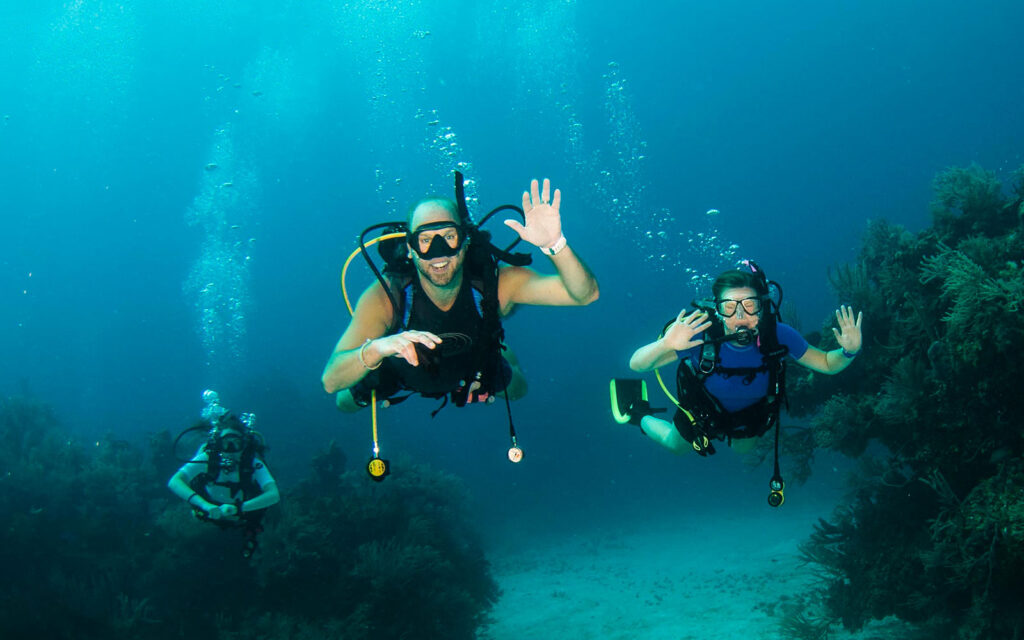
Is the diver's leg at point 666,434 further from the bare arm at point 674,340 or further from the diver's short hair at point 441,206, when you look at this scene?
the diver's short hair at point 441,206

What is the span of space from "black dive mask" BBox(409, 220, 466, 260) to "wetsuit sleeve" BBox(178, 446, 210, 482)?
6.14m

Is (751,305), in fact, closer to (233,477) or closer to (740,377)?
(740,377)

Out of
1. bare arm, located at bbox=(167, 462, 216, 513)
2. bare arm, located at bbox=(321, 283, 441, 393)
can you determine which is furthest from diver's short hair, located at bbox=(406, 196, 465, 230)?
bare arm, located at bbox=(167, 462, 216, 513)

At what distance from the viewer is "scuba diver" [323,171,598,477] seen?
354cm

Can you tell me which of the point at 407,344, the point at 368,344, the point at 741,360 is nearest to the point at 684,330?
the point at 741,360

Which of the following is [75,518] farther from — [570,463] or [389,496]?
[570,463]

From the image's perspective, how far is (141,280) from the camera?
314ft

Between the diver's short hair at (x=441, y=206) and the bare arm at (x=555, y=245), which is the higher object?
the diver's short hair at (x=441, y=206)

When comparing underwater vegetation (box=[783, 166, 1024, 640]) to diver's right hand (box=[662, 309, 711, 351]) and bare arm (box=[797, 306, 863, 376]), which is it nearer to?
bare arm (box=[797, 306, 863, 376])

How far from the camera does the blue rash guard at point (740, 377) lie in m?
5.08

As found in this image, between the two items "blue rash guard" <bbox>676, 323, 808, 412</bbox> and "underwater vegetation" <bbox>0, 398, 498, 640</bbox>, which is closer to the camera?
"blue rash guard" <bbox>676, 323, 808, 412</bbox>

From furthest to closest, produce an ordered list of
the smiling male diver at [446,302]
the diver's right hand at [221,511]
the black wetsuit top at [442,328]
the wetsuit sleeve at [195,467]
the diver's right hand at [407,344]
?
the wetsuit sleeve at [195,467] → the diver's right hand at [221,511] → the black wetsuit top at [442,328] → the smiling male diver at [446,302] → the diver's right hand at [407,344]

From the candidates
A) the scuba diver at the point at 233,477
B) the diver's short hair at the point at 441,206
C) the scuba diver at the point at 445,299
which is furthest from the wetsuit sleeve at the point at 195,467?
the diver's short hair at the point at 441,206

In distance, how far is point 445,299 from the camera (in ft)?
12.9
